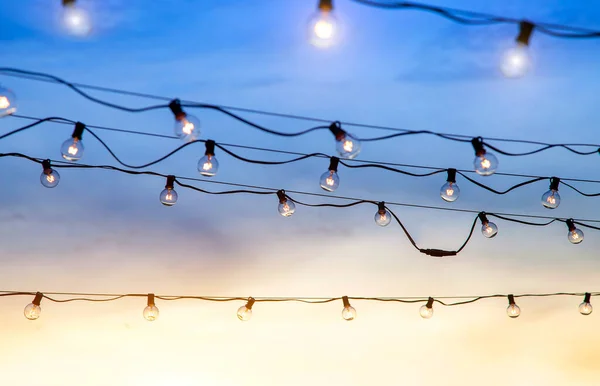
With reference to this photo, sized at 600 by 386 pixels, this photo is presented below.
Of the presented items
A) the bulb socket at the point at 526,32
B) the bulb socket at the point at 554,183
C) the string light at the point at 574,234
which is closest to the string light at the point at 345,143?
the bulb socket at the point at 526,32

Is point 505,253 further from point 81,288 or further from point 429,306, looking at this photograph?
point 81,288

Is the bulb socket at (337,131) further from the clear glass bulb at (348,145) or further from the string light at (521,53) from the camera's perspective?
the string light at (521,53)

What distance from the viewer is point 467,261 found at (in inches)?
475

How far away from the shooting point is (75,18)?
4.06m

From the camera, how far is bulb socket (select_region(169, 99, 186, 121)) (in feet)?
16.9

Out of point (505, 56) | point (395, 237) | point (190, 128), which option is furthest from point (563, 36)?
point (395, 237)

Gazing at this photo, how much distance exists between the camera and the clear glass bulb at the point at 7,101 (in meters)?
4.77

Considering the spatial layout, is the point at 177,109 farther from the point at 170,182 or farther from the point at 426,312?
the point at 426,312

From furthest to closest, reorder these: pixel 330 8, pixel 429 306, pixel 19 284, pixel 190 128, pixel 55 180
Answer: pixel 19 284, pixel 429 306, pixel 55 180, pixel 190 128, pixel 330 8

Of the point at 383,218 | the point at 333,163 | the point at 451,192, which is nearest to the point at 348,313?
the point at 383,218

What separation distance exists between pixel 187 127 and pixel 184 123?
0.12 feet

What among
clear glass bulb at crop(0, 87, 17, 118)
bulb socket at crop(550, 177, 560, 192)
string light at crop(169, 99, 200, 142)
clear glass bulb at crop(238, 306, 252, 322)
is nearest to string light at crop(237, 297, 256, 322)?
clear glass bulb at crop(238, 306, 252, 322)

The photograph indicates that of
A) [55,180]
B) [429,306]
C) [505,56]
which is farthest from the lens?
[429,306]

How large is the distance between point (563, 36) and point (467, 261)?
787 cm
